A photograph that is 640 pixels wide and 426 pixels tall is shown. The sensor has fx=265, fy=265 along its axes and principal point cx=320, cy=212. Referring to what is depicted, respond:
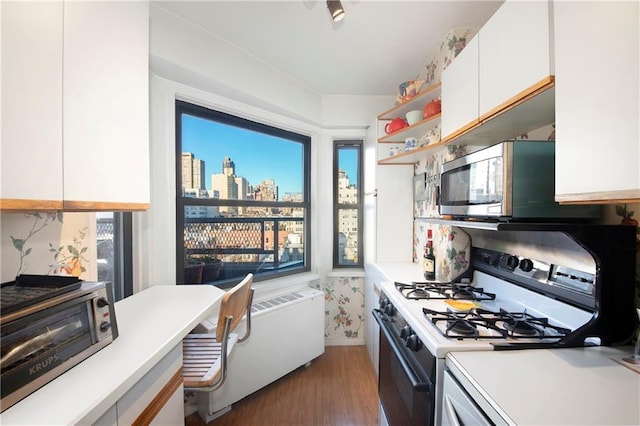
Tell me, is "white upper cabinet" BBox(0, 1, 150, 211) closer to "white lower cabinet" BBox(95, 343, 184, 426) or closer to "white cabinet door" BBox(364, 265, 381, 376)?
"white lower cabinet" BBox(95, 343, 184, 426)

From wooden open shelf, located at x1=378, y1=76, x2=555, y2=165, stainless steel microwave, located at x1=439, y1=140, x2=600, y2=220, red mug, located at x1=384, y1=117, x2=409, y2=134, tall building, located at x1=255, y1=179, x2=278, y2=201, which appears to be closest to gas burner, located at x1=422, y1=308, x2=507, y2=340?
stainless steel microwave, located at x1=439, y1=140, x2=600, y2=220

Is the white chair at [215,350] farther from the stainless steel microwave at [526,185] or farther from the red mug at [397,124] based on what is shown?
the red mug at [397,124]

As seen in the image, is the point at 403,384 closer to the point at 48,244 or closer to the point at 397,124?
the point at 48,244

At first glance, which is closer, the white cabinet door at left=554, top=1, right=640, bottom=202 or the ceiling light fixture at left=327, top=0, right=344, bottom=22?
the white cabinet door at left=554, top=1, right=640, bottom=202

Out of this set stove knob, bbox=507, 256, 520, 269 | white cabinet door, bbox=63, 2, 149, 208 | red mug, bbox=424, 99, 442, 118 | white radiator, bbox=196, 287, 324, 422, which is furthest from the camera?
white radiator, bbox=196, 287, 324, 422

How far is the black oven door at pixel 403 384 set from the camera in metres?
0.91

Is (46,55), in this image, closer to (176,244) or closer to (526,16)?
(176,244)

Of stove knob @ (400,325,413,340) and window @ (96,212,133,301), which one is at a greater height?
window @ (96,212,133,301)

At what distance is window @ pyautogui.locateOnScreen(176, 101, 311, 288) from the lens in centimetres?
186

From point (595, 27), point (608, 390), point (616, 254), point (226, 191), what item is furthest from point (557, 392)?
point (226, 191)

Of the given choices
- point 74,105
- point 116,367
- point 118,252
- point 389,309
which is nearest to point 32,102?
point 74,105

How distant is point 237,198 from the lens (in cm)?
213

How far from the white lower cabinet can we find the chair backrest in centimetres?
18

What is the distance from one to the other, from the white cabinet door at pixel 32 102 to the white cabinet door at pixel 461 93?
1.49 metres
